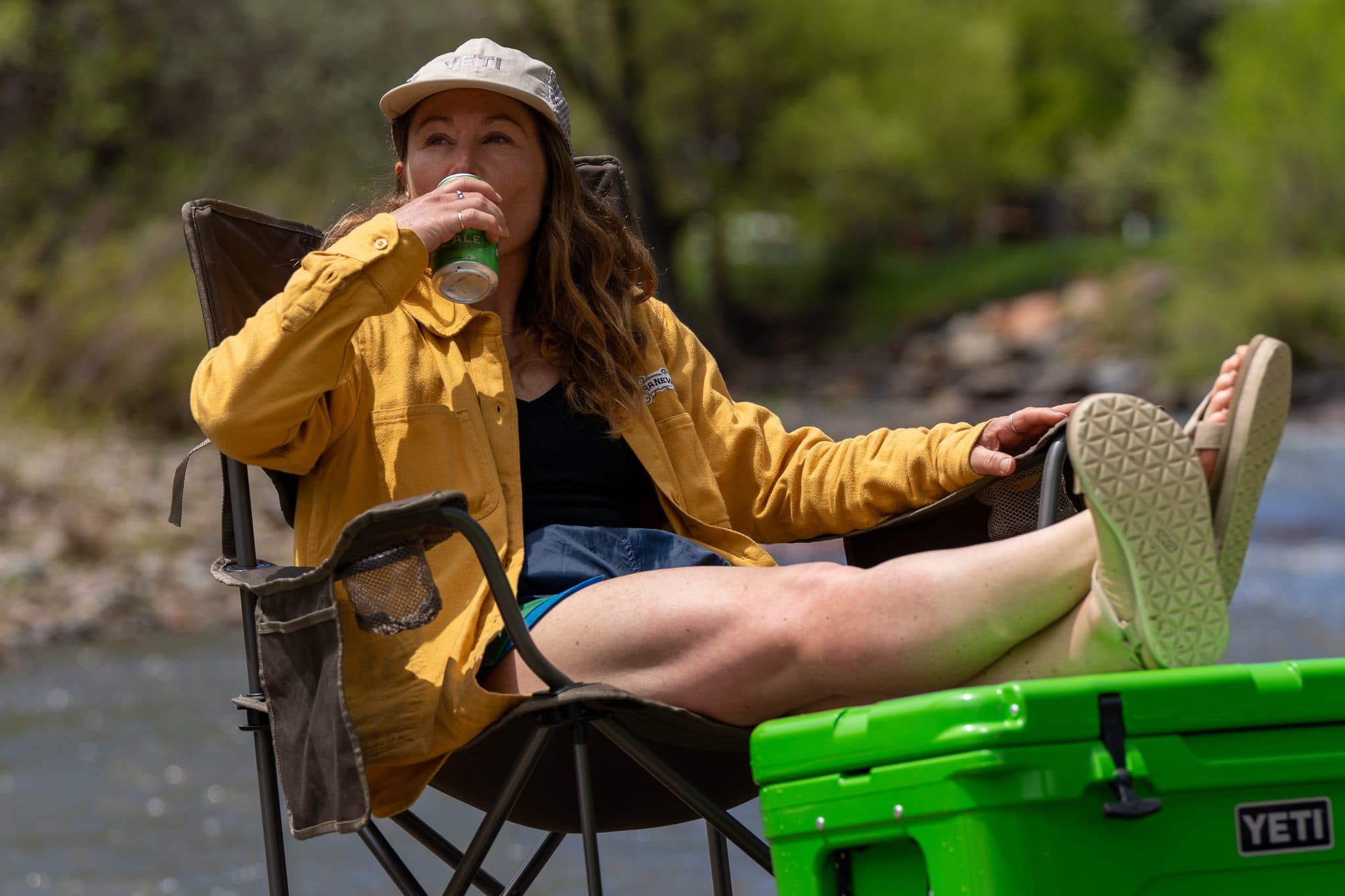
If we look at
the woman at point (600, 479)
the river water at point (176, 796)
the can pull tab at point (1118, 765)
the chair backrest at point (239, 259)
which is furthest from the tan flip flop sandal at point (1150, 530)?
the river water at point (176, 796)

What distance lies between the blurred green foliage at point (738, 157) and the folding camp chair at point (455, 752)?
22.3ft

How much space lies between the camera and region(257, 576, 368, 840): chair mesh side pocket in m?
1.89

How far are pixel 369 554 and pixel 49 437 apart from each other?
6.93 meters

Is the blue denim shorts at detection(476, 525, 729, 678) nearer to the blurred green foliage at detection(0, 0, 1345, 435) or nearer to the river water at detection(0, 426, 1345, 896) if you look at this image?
the river water at detection(0, 426, 1345, 896)

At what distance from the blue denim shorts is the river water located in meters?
1.57

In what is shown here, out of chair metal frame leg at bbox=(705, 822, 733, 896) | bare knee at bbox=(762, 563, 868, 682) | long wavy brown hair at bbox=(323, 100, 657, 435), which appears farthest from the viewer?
chair metal frame leg at bbox=(705, 822, 733, 896)

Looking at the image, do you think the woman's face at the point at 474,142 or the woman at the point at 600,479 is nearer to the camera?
the woman at the point at 600,479

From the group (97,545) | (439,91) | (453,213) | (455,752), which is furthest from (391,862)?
(97,545)

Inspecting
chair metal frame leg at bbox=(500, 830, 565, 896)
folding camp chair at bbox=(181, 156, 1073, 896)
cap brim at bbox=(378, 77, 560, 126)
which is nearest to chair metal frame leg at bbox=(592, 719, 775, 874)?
folding camp chair at bbox=(181, 156, 1073, 896)

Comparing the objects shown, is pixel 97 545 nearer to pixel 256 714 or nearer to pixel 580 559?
pixel 256 714

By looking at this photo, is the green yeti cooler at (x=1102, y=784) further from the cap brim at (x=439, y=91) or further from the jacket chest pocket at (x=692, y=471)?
the cap brim at (x=439, y=91)

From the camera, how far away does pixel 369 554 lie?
1.90 meters

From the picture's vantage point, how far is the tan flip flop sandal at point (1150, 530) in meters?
1.58

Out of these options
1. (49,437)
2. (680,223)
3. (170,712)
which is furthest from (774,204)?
(170,712)
